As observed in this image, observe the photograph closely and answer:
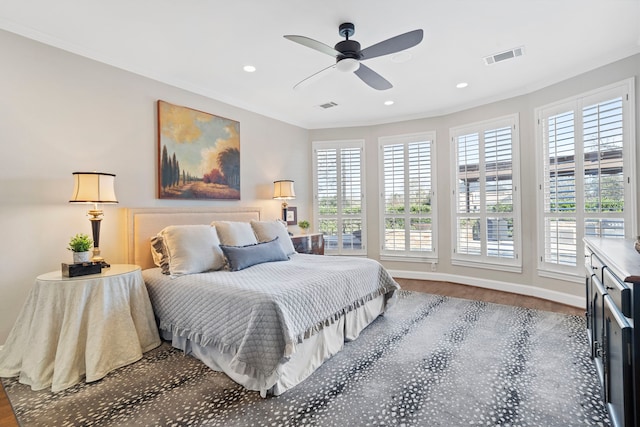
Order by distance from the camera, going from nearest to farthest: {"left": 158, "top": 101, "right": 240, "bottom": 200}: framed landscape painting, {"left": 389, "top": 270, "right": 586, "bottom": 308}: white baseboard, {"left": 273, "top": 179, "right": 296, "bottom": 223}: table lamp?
{"left": 158, "top": 101, "right": 240, "bottom": 200}: framed landscape painting
{"left": 389, "top": 270, "right": 586, "bottom": 308}: white baseboard
{"left": 273, "top": 179, "right": 296, "bottom": 223}: table lamp

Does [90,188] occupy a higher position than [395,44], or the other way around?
[395,44]

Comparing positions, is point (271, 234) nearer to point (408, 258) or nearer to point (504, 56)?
point (408, 258)

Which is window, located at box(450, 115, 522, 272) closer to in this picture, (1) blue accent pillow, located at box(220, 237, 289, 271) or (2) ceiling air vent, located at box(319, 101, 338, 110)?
(2) ceiling air vent, located at box(319, 101, 338, 110)

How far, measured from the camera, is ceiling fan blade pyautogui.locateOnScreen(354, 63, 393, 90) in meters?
2.74

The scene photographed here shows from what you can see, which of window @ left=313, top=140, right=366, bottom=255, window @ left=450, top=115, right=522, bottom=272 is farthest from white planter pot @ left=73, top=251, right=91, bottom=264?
window @ left=450, top=115, right=522, bottom=272

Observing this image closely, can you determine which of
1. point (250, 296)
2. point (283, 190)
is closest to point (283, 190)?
point (283, 190)

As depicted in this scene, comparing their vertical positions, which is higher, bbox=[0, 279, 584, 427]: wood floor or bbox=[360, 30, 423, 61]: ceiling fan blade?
bbox=[360, 30, 423, 61]: ceiling fan blade

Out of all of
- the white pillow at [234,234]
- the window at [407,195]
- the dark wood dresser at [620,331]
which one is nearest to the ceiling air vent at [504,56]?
the window at [407,195]

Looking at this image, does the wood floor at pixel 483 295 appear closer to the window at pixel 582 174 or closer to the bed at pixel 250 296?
the window at pixel 582 174

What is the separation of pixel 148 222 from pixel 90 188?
79 cm

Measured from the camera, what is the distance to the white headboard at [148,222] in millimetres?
3195

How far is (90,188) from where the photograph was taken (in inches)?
103

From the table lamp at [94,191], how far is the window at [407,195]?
4054mm

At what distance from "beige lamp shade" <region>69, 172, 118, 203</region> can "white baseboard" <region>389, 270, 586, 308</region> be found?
4382 mm
